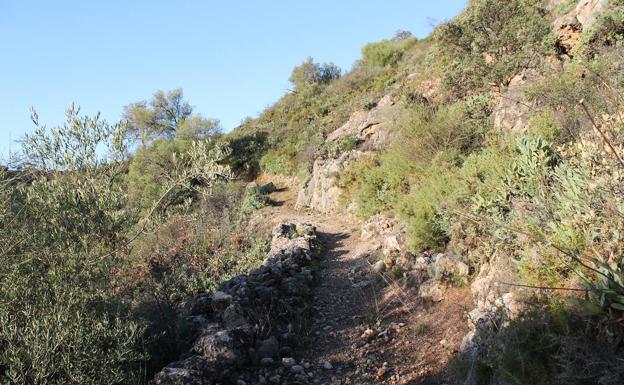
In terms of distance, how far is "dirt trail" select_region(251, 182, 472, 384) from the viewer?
466cm

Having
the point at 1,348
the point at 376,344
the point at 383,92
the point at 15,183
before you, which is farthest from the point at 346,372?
the point at 383,92

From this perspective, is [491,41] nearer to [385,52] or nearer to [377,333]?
[377,333]

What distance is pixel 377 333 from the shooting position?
559 centimetres

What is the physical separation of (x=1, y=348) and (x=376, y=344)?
4236 mm

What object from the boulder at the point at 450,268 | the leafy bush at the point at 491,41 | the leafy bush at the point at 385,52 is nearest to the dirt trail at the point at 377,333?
the boulder at the point at 450,268

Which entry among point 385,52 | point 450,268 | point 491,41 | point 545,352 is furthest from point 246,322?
point 385,52

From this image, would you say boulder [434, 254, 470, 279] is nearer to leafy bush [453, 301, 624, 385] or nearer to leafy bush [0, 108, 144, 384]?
leafy bush [453, 301, 624, 385]

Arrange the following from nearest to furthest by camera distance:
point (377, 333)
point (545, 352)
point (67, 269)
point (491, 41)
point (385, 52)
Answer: point (545, 352) < point (67, 269) < point (377, 333) < point (491, 41) < point (385, 52)

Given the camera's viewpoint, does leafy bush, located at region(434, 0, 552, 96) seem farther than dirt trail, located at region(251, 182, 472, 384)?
Yes

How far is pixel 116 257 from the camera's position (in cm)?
507

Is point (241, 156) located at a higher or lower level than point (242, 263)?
higher

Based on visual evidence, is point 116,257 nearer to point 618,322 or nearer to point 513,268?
point 513,268

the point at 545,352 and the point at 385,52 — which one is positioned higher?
the point at 385,52

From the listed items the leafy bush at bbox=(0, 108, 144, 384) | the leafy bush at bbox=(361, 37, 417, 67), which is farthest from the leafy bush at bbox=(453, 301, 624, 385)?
the leafy bush at bbox=(361, 37, 417, 67)
